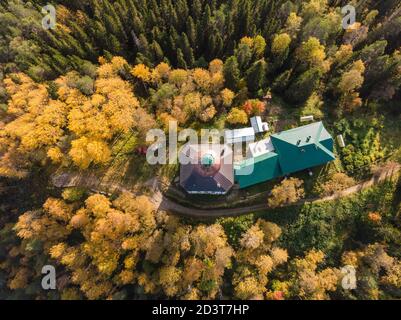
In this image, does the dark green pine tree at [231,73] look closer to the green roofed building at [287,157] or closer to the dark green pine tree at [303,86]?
the dark green pine tree at [303,86]

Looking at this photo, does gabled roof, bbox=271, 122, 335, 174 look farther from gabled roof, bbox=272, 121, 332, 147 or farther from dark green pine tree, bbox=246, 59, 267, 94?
dark green pine tree, bbox=246, 59, 267, 94

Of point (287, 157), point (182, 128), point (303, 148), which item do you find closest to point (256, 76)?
point (303, 148)

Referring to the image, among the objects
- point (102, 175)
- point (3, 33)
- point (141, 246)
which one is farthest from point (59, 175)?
point (3, 33)

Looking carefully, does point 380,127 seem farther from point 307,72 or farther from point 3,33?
point 3,33

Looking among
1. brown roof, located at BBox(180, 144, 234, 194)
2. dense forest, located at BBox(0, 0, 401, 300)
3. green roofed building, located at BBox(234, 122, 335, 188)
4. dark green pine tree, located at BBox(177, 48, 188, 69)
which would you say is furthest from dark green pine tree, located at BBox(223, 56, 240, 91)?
green roofed building, located at BBox(234, 122, 335, 188)

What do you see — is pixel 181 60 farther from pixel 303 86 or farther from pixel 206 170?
pixel 303 86

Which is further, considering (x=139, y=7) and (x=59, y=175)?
(x=139, y=7)
